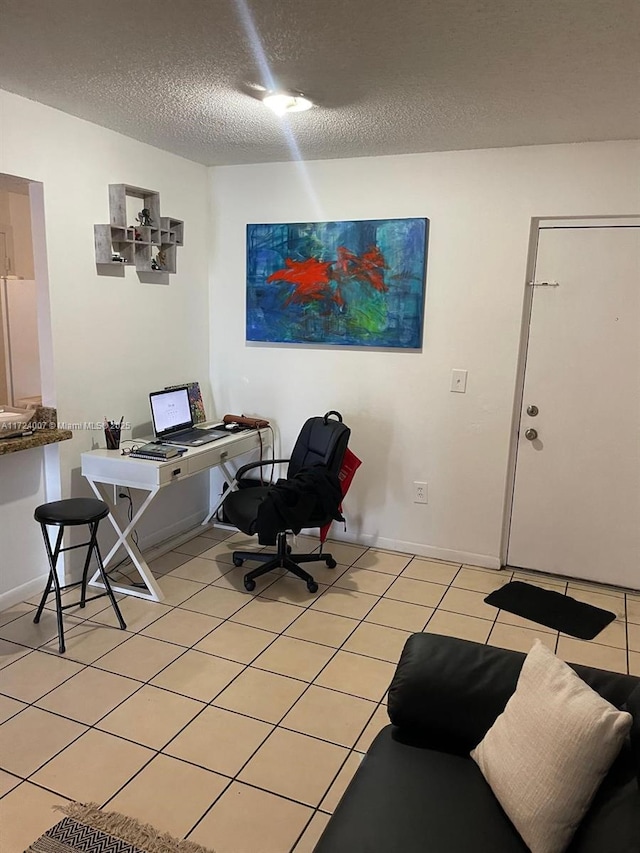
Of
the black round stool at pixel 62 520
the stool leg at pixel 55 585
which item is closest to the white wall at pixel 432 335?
the black round stool at pixel 62 520

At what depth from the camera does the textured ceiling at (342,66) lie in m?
1.92

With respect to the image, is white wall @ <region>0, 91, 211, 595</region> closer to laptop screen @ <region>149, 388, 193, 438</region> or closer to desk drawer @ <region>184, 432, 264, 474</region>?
laptop screen @ <region>149, 388, 193, 438</region>

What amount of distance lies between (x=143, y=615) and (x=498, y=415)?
2.21 m

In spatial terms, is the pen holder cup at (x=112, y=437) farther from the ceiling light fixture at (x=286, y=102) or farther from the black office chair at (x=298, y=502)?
the ceiling light fixture at (x=286, y=102)

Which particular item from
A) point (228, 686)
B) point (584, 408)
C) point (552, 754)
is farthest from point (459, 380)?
point (552, 754)

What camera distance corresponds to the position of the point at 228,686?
2.57 metres

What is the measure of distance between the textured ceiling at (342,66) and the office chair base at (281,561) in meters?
2.18

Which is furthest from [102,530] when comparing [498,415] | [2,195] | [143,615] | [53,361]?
[2,195]

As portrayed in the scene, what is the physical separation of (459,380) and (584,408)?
0.70 meters

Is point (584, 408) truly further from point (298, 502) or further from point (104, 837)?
point (104, 837)

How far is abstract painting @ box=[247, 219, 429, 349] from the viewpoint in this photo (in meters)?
3.73

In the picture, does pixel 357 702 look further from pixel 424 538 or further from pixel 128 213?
pixel 128 213

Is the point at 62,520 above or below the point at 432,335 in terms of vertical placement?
below

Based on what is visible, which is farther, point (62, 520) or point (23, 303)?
point (23, 303)
